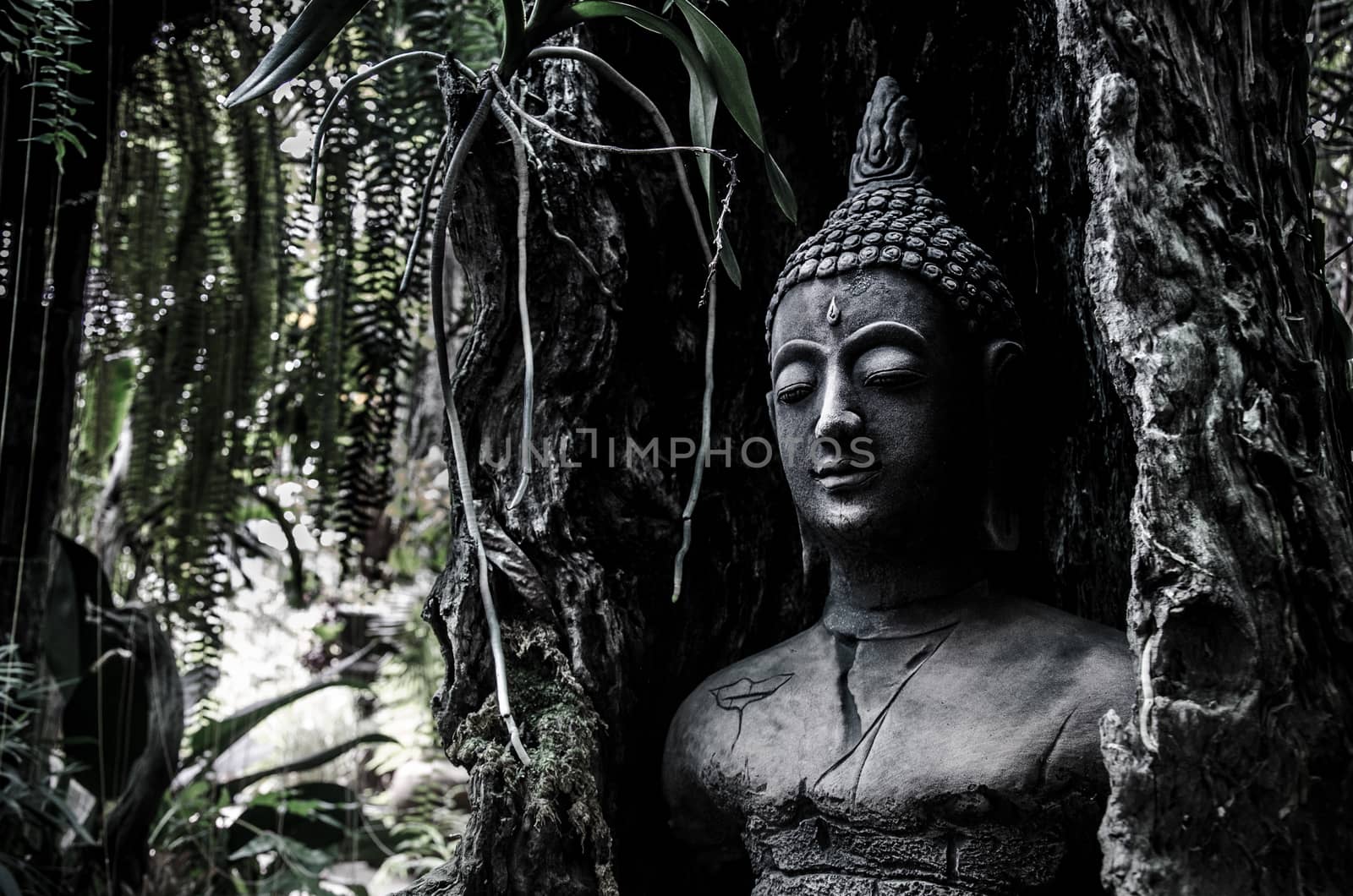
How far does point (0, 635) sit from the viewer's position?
2.23 meters

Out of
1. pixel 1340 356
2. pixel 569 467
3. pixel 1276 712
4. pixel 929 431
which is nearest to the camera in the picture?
pixel 1276 712

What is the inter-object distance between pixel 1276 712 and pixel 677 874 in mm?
1001

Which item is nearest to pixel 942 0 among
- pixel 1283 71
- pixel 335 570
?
pixel 1283 71

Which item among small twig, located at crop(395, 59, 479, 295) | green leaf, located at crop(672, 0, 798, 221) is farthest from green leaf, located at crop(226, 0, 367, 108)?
green leaf, located at crop(672, 0, 798, 221)

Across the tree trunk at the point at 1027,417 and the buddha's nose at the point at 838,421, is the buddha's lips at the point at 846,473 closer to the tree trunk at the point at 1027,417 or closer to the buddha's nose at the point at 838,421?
the buddha's nose at the point at 838,421

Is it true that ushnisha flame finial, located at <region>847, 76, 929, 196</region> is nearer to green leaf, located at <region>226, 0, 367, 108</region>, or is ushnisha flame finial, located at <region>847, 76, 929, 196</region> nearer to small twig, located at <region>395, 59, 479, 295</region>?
small twig, located at <region>395, 59, 479, 295</region>

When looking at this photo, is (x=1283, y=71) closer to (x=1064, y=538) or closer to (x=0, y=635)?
(x=1064, y=538)

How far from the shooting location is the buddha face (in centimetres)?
173

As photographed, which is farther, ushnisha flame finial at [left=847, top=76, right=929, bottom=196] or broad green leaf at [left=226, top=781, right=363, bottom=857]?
broad green leaf at [left=226, top=781, right=363, bottom=857]

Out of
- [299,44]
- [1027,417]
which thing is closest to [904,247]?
[1027,417]

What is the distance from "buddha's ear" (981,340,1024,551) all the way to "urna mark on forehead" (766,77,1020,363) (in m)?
0.04

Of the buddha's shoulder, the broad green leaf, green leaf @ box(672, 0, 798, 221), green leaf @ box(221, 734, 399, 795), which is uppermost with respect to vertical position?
green leaf @ box(672, 0, 798, 221)

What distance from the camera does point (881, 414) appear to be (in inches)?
68.6

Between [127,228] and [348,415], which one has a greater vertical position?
[127,228]
